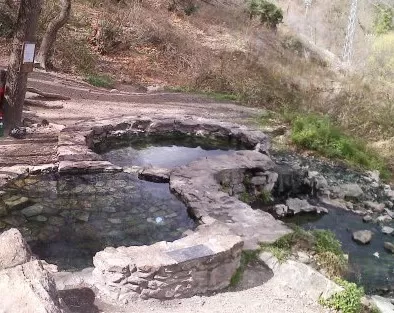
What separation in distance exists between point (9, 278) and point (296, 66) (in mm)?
12318

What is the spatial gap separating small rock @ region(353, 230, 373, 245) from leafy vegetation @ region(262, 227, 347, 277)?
1.24m

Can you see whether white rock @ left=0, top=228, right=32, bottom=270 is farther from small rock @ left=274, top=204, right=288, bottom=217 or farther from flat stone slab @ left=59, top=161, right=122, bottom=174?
small rock @ left=274, top=204, right=288, bottom=217

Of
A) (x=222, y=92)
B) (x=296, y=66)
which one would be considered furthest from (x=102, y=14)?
(x=296, y=66)

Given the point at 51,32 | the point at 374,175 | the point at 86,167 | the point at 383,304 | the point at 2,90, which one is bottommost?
the point at 383,304

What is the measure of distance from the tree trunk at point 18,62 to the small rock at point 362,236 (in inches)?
196

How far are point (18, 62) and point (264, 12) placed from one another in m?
14.7

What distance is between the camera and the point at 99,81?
11062mm

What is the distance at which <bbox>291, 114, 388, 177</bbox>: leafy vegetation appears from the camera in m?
8.88

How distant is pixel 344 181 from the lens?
8.08m

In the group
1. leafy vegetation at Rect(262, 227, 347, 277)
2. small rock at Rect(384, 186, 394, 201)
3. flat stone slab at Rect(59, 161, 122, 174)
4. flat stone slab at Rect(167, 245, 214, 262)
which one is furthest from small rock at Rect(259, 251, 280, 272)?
small rock at Rect(384, 186, 394, 201)

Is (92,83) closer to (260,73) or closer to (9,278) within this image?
(260,73)

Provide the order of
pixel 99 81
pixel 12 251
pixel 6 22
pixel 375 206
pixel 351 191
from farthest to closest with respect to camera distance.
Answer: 1. pixel 6 22
2. pixel 99 81
3. pixel 351 191
4. pixel 375 206
5. pixel 12 251

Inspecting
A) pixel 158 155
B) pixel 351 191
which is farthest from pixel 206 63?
pixel 351 191

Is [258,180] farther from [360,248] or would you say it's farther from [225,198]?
[360,248]
